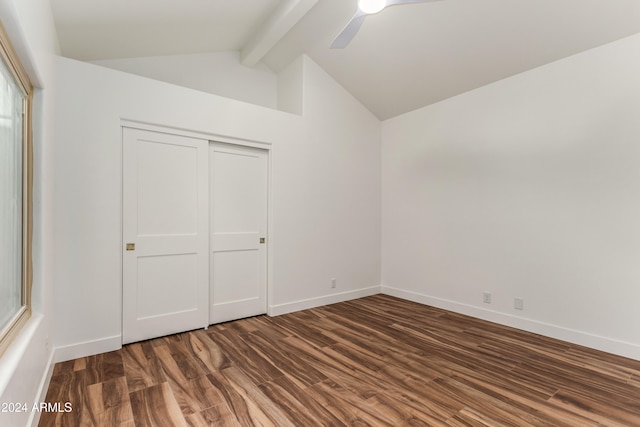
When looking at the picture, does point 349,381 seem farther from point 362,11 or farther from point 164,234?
point 362,11

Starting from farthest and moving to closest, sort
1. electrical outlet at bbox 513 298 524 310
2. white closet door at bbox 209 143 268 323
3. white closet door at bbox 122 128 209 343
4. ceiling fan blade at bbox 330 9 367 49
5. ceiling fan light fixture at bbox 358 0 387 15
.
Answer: white closet door at bbox 209 143 268 323
electrical outlet at bbox 513 298 524 310
white closet door at bbox 122 128 209 343
ceiling fan blade at bbox 330 9 367 49
ceiling fan light fixture at bbox 358 0 387 15

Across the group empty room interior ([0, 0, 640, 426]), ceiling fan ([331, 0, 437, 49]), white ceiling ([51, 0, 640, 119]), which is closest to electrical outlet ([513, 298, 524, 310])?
empty room interior ([0, 0, 640, 426])

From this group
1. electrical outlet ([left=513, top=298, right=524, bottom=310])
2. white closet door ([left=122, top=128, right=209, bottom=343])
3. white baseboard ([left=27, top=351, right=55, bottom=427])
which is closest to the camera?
white baseboard ([left=27, top=351, right=55, bottom=427])

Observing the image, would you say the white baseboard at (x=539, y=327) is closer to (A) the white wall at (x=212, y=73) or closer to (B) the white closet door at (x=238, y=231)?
(B) the white closet door at (x=238, y=231)

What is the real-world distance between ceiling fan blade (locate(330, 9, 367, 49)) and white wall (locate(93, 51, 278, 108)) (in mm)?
2389

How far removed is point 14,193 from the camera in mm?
1764

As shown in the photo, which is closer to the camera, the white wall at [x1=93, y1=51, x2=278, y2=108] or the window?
the window

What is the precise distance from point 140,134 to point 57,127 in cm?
61

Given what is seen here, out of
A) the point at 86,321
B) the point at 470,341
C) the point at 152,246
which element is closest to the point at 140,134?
the point at 152,246

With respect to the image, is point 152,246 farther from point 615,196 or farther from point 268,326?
point 615,196

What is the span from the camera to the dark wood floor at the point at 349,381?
6.23 ft

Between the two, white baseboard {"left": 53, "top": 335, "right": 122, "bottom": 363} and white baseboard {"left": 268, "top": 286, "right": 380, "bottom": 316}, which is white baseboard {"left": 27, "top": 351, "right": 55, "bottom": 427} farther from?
white baseboard {"left": 268, "top": 286, "right": 380, "bottom": 316}

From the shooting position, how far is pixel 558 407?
1999mm

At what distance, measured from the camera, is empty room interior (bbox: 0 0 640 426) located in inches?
80.4
